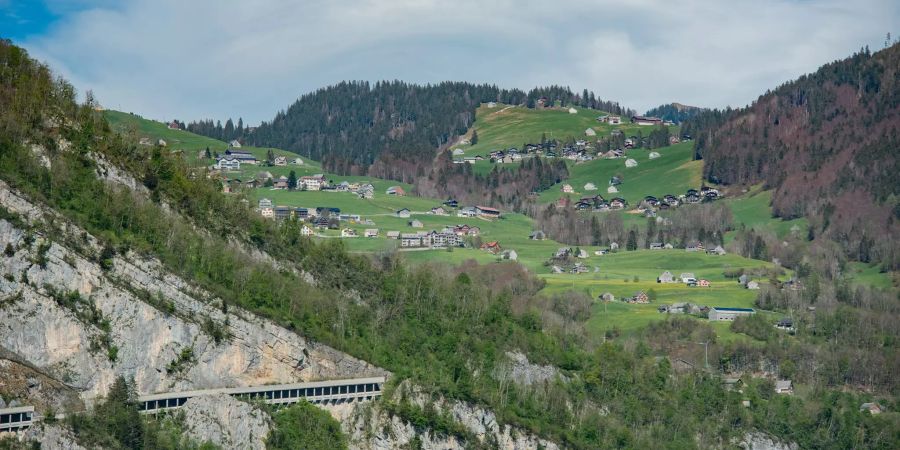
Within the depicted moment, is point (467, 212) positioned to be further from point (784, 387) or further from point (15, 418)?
point (15, 418)

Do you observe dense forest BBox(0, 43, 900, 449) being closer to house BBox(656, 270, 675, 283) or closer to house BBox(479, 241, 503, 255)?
house BBox(656, 270, 675, 283)

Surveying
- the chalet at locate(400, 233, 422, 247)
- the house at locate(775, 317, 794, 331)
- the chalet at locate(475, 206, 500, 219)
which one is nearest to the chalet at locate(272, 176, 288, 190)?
the chalet at locate(475, 206, 500, 219)

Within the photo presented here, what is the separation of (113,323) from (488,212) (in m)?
113

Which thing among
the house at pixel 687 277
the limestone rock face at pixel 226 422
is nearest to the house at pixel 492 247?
the house at pixel 687 277

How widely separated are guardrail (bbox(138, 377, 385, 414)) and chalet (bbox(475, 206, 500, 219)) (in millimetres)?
100635

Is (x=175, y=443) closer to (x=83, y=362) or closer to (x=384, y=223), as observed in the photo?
(x=83, y=362)

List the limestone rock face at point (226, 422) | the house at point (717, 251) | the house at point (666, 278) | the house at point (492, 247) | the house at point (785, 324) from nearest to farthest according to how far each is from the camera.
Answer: the limestone rock face at point (226, 422) → the house at point (785, 324) → the house at point (666, 278) → the house at point (492, 247) → the house at point (717, 251)

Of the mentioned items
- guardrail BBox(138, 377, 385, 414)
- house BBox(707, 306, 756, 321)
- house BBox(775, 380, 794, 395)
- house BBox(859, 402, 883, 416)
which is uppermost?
house BBox(707, 306, 756, 321)

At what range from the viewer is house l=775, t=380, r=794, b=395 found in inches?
4353

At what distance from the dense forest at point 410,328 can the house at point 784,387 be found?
1771 mm

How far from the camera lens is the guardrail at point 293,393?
257 ft

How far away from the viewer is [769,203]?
18725 cm

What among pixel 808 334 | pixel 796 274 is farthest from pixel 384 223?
pixel 808 334

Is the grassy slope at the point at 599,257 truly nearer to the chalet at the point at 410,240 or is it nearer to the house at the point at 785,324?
the chalet at the point at 410,240
